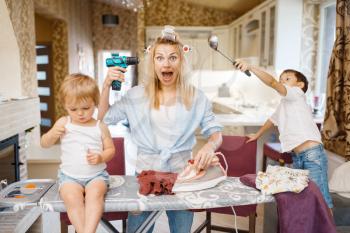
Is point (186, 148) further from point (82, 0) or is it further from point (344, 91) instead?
point (82, 0)

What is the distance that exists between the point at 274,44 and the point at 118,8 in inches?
218

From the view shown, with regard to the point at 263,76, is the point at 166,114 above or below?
below

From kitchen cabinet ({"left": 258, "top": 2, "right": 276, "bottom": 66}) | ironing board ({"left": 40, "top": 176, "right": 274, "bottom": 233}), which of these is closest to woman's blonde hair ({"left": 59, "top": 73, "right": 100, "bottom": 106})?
ironing board ({"left": 40, "top": 176, "right": 274, "bottom": 233})

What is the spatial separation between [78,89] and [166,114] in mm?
365

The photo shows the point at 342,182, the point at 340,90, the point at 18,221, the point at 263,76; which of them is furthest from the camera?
the point at 340,90

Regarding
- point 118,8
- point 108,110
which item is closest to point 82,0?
point 118,8

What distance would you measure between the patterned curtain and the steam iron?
150 centimetres

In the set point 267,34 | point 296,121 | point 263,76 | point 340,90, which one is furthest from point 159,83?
point 267,34

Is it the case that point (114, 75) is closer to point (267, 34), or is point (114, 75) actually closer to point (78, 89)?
point (78, 89)

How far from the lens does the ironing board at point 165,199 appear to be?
118 cm

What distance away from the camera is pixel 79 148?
129 centimetres

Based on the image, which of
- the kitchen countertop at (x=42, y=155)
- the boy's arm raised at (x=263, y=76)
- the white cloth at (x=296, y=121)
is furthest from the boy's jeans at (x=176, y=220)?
the kitchen countertop at (x=42, y=155)

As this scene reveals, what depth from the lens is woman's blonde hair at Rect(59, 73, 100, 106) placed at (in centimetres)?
126

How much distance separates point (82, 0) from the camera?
24.2ft
